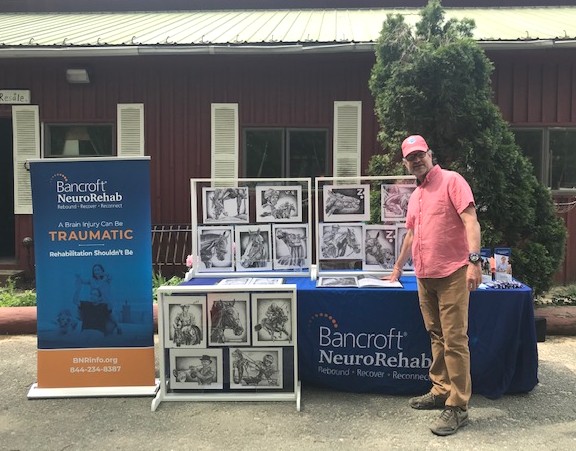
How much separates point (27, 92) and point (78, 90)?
780mm

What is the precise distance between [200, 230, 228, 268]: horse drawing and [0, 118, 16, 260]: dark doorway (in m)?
6.85

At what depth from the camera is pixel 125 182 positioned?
396 centimetres

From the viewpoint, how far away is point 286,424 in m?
3.52

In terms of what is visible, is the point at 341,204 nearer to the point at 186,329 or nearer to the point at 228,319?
the point at 228,319

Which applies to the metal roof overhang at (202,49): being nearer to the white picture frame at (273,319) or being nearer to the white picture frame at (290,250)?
the white picture frame at (290,250)

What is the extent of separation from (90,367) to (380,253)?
2.48m

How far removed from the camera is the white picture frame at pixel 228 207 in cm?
438

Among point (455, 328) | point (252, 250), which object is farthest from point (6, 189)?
point (455, 328)

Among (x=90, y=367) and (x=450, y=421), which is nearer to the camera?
(x=450, y=421)

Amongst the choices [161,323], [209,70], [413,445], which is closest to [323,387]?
[413,445]

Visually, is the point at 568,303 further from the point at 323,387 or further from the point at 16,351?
the point at 16,351

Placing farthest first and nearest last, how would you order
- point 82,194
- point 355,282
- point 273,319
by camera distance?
1. point 355,282
2. point 82,194
3. point 273,319

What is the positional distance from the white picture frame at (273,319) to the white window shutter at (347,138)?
14.2 feet

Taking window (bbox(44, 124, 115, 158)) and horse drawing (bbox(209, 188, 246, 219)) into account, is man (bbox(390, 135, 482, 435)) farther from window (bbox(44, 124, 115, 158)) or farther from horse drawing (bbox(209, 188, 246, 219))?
window (bbox(44, 124, 115, 158))
